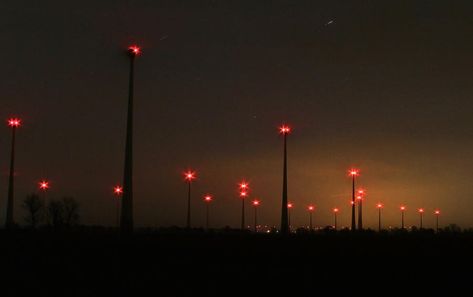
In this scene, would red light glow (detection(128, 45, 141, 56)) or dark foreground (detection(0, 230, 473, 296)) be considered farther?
red light glow (detection(128, 45, 141, 56))

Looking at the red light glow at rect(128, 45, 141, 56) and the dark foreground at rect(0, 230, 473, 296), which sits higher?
the red light glow at rect(128, 45, 141, 56)

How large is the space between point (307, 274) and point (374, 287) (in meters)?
2.96

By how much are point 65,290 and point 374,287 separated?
850cm

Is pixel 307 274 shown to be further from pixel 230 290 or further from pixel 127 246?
pixel 127 246

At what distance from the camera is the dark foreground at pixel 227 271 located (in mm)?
18969

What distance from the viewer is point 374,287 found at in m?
19.7

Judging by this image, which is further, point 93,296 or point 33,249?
point 33,249

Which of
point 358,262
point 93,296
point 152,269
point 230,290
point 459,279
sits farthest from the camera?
point 358,262

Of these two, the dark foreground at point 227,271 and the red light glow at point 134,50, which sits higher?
the red light glow at point 134,50

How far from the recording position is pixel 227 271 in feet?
74.6

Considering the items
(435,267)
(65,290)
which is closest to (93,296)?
(65,290)

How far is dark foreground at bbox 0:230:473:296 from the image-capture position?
19.0 meters

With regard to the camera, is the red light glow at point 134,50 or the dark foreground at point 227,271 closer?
the dark foreground at point 227,271

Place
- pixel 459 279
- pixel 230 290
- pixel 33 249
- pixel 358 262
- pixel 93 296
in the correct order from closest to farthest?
pixel 93 296, pixel 230 290, pixel 459 279, pixel 358 262, pixel 33 249
